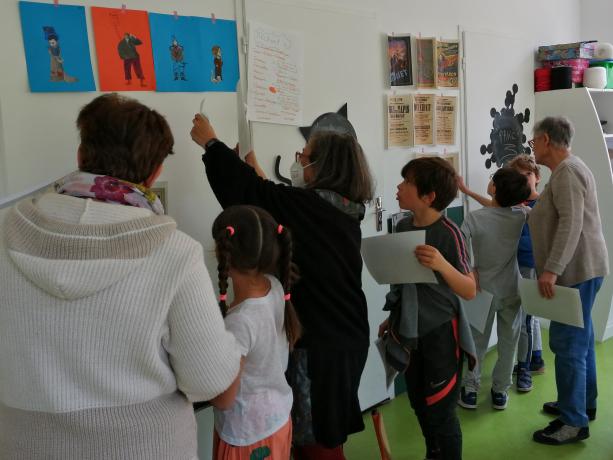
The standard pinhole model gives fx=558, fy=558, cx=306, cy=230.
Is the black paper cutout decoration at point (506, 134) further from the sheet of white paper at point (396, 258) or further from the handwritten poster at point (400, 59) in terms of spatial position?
the sheet of white paper at point (396, 258)

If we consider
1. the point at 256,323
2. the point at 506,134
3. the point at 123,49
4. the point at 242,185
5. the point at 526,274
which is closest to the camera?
the point at 256,323

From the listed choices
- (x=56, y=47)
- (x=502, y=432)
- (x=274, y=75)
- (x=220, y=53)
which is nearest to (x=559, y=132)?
(x=274, y=75)

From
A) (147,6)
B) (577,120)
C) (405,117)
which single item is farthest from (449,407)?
(577,120)

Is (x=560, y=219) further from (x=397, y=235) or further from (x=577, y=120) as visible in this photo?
(x=577, y=120)

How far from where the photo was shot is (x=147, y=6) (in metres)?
1.86

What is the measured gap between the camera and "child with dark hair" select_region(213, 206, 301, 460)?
1411 millimetres

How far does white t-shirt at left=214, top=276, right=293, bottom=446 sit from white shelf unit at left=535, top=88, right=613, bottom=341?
284 cm

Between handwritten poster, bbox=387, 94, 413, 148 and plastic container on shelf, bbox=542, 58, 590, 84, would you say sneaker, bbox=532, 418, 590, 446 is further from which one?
plastic container on shelf, bbox=542, 58, 590, 84

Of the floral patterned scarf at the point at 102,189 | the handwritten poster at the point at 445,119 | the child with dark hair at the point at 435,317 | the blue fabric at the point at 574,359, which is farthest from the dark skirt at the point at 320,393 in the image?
the handwritten poster at the point at 445,119

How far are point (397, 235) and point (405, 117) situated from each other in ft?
3.83

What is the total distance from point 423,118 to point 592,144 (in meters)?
1.30

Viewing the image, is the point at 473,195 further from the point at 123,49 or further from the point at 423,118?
the point at 123,49

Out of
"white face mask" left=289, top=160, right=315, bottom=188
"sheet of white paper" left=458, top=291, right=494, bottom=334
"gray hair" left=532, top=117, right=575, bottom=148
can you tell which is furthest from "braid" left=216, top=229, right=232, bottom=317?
"gray hair" left=532, top=117, right=575, bottom=148

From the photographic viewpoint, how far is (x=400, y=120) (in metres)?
2.87
